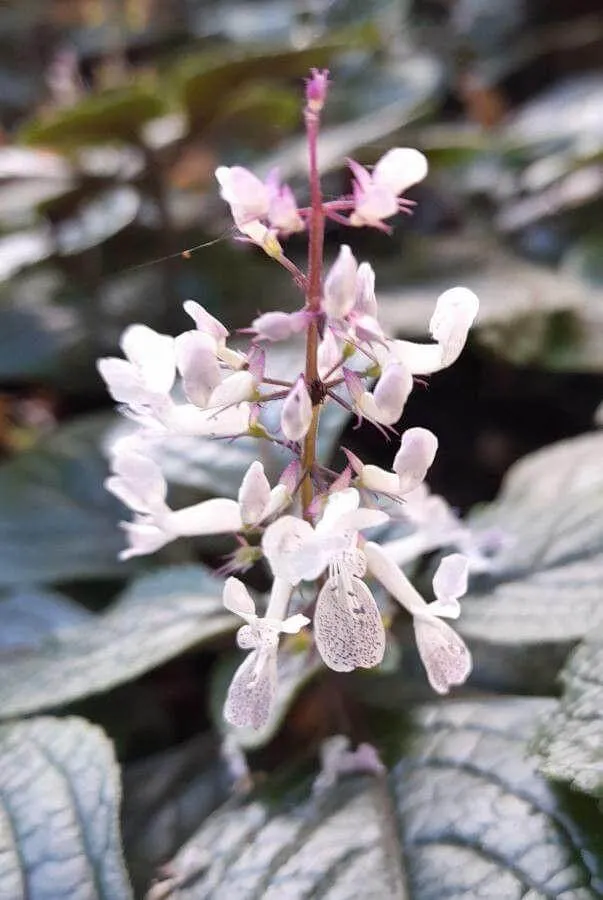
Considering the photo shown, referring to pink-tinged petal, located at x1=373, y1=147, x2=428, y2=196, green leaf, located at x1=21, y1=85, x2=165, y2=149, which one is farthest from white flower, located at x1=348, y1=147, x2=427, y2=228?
green leaf, located at x1=21, y1=85, x2=165, y2=149

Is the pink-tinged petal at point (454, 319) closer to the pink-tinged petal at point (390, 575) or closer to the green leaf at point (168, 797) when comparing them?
the pink-tinged petal at point (390, 575)

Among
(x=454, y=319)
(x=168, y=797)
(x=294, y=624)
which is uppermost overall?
(x=454, y=319)

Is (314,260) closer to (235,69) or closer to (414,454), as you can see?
(414,454)

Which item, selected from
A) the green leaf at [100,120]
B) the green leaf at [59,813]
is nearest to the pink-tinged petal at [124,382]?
the green leaf at [59,813]

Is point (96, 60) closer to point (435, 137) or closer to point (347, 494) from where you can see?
point (435, 137)

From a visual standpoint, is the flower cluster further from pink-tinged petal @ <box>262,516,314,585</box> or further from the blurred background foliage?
the blurred background foliage

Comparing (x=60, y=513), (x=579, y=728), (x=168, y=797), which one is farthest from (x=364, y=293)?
(x=60, y=513)
